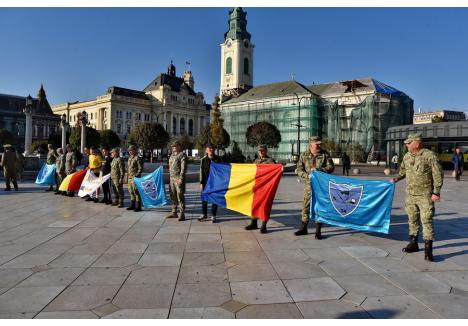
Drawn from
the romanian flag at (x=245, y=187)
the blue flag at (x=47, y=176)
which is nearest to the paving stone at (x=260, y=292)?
the romanian flag at (x=245, y=187)

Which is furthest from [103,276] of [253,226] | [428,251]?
[428,251]

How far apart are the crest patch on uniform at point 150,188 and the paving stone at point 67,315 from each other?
21.2 ft

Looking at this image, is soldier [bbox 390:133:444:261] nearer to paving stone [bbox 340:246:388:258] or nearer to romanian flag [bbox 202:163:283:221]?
paving stone [bbox 340:246:388:258]

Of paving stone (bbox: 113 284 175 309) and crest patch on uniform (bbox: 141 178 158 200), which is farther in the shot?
crest patch on uniform (bbox: 141 178 158 200)

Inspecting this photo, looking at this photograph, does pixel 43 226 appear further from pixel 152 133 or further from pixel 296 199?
pixel 152 133

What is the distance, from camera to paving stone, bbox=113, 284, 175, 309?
12.5ft

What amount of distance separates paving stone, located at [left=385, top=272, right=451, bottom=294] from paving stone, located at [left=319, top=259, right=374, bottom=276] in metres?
0.37

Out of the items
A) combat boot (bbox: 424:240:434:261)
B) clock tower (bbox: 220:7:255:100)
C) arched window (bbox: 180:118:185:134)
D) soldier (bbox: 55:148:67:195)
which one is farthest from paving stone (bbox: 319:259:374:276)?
arched window (bbox: 180:118:185:134)

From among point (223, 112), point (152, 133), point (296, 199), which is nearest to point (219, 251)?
point (296, 199)

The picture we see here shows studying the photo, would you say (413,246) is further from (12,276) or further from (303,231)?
(12,276)

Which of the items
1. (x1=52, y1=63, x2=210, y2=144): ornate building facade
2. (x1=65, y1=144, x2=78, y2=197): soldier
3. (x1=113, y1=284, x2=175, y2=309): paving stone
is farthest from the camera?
(x1=52, y1=63, x2=210, y2=144): ornate building facade

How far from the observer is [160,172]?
9859 mm

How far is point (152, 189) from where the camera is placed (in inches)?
397

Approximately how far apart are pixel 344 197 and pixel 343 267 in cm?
203
